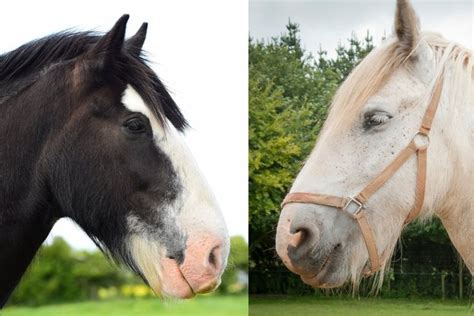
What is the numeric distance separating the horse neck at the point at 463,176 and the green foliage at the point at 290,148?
560 centimetres

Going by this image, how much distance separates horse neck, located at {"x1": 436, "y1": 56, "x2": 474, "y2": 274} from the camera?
5.32 ft

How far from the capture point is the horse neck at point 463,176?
162cm

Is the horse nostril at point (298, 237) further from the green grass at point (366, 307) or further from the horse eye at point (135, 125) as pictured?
→ the green grass at point (366, 307)

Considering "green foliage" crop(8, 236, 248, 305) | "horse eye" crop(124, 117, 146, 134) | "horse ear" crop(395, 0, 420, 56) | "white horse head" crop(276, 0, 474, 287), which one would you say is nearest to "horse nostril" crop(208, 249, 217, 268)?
"white horse head" crop(276, 0, 474, 287)

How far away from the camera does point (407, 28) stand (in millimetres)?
1638

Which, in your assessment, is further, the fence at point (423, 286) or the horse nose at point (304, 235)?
the fence at point (423, 286)

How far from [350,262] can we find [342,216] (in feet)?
0.34

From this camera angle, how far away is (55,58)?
5.55ft

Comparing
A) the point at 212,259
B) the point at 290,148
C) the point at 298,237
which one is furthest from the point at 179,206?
the point at 290,148

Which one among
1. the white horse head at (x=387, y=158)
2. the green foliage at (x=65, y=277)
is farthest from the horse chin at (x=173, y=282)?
the green foliage at (x=65, y=277)

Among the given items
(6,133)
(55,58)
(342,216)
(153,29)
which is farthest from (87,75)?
(153,29)

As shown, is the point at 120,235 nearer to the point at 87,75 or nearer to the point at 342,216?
the point at 87,75

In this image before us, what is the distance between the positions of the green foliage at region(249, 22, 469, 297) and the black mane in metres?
5.66

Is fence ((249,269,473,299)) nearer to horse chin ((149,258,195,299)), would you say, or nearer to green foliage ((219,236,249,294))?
green foliage ((219,236,249,294))
